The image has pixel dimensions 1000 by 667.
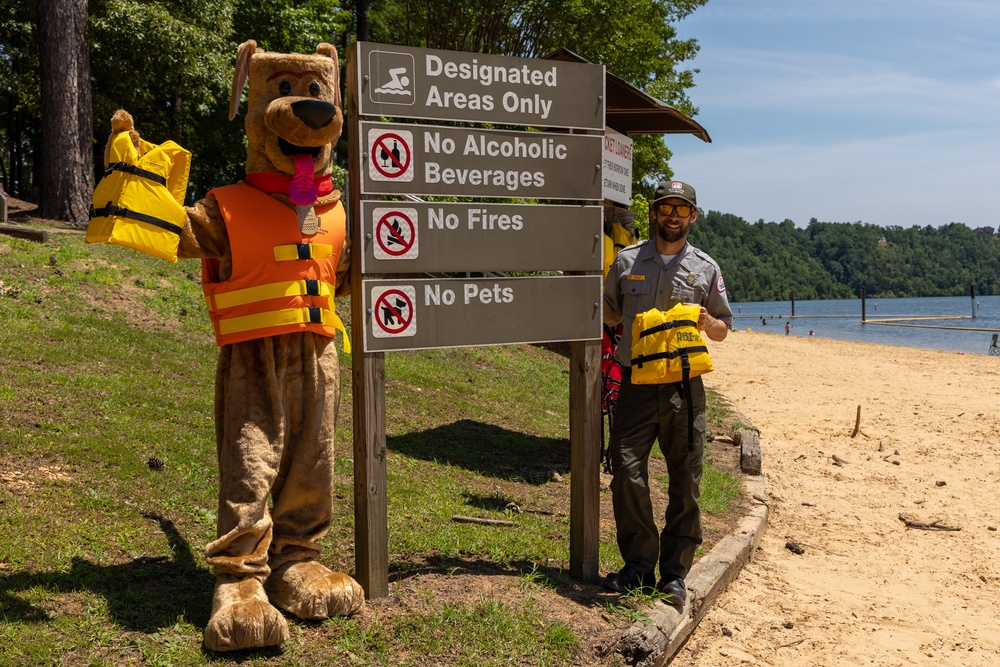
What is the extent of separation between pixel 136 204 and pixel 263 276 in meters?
0.60

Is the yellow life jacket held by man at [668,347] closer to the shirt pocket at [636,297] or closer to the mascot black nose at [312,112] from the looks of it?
the shirt pocket at [636,297]

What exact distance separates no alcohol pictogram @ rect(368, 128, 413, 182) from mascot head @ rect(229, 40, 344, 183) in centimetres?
20

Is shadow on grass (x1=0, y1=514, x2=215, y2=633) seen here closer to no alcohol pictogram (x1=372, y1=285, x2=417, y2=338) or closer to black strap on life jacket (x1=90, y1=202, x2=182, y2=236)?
no alcohol pictogram (x1=372, y1=285, x2=417, y2=338)

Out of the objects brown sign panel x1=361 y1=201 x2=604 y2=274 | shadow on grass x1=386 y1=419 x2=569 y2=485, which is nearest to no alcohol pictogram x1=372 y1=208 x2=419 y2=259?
brown sign panel x1=361 y1=201 x2=604 y2=274

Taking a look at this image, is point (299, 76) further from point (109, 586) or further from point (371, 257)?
point (109, 586)

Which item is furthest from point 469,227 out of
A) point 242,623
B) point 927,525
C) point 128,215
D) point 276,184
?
point 927,525

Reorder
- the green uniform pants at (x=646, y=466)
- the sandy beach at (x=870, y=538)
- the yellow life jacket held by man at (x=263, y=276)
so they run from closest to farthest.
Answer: the yellow life jacket held by man at (x=263, y=276) < the green uniform pants at (x=646, y=466) < the sandy beach at (x=870, y=538)

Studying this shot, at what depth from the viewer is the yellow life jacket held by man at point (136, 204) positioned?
3.62 meters

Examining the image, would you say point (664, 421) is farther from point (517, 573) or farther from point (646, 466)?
point (517, 573)

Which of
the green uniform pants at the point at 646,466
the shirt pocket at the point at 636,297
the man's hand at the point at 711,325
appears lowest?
the green uniform pants at the point at 646,466

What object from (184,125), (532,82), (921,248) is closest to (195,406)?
(532,82)

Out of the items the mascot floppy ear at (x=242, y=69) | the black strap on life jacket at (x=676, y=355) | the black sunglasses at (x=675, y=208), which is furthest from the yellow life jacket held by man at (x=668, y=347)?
the mascot floppy ear at (x=242, y=69)

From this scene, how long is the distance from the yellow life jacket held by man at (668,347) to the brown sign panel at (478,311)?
0.41 meters

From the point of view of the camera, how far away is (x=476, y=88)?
4.55 metres
